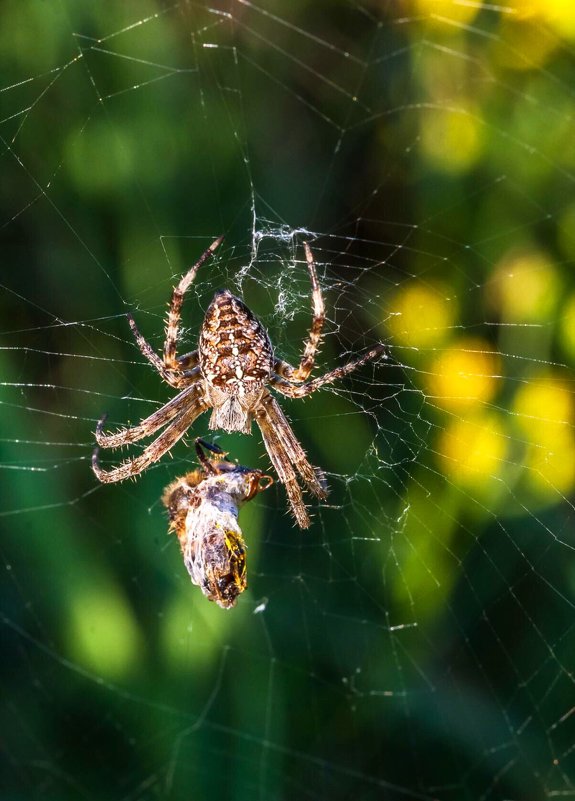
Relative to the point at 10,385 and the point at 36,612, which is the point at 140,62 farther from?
the point at 36,612

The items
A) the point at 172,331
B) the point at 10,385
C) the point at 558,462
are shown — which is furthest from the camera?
the point at 10,385

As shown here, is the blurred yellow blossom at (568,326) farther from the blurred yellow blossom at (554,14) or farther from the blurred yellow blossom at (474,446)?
the blurred yellow blossom at (554,14)

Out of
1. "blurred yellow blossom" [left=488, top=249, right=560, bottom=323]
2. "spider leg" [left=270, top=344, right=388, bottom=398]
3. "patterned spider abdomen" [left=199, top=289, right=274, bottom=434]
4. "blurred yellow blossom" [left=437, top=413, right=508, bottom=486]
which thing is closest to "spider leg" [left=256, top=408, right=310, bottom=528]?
"patterned spider abdomen" [left=199, top=289, right=274, bottom=434]

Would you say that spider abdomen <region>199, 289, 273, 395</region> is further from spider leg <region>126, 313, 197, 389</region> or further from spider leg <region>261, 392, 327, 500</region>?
spider leg <region>261, 392, 327, 500</region>

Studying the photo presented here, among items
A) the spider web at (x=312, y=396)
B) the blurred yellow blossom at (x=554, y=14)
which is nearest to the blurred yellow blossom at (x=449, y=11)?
the spider web at (x=312, y=396)

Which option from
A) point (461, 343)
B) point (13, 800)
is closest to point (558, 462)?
point (461, 343)
